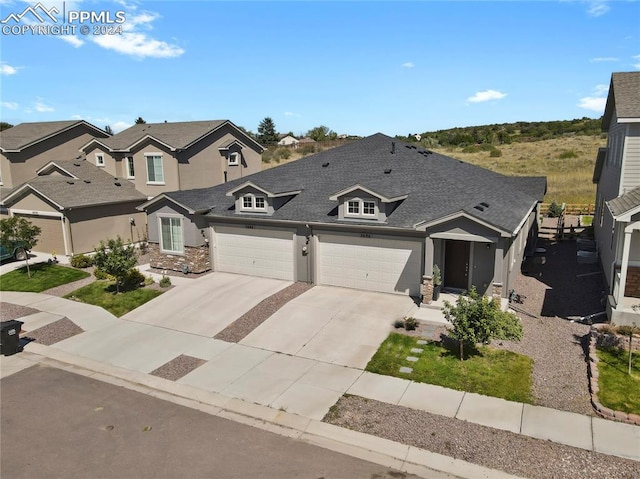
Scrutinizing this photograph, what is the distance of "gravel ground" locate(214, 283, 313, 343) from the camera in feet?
50.8

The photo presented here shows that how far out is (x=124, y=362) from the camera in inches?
547

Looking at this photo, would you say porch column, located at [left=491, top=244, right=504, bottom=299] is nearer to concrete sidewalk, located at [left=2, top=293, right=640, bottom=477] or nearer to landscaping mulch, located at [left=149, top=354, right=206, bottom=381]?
concrete sidewalk, located at [left=2, top=293, right=640, bottom=477]

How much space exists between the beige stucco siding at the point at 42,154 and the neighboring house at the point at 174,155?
1.88 metres

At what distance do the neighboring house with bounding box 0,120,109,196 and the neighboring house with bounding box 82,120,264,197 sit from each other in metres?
1.95

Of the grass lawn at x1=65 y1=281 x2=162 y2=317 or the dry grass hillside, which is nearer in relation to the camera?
the grass lawn at x1=65 y1=281 x2=162 y2=317

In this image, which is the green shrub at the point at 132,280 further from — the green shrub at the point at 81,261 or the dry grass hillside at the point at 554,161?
the dry grass hillside at the point at 554,161

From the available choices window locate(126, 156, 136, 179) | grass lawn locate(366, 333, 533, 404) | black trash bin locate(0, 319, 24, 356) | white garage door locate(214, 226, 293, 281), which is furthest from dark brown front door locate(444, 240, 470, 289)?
window locate(126, 156, 136, 179)

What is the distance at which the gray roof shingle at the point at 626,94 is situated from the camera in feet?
51.5

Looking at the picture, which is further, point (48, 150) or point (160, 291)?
point (48, 150)

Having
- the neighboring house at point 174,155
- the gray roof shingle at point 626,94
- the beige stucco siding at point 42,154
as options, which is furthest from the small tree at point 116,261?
the gray roof shingle at point 626,94

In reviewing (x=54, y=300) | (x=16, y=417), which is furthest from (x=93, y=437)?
(x=54, y=300)

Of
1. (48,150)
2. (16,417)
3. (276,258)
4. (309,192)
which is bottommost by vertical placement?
(16,417)

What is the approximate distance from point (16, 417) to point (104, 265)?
8.76 metres

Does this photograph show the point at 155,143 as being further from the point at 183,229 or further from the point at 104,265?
the point at 104,265
